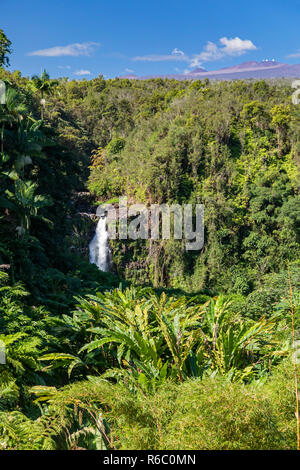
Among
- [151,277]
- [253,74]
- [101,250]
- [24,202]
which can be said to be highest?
[253,74]

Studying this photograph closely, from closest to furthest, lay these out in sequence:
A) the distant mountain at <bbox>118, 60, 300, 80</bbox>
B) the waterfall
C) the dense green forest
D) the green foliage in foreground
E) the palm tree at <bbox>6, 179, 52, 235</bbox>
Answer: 1. the green foliage in foreground
2. the dense green forest
3. the palm tree at <bbox>6, 179, 52, 235</bbox>
4. the waterfall
5. the distant mountain at <bbox>118, 60, 300, 80</bbox>

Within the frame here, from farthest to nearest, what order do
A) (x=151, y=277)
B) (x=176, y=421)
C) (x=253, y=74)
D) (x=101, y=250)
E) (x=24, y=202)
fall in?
(x=253, y=74)
(x=101, y=250)
(x=151, y=277)
(x=24, y=202)
(x=176, y=421)

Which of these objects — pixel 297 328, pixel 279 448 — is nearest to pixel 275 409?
pixel 279 448

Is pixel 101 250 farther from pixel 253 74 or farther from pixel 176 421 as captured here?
pixel 253 74

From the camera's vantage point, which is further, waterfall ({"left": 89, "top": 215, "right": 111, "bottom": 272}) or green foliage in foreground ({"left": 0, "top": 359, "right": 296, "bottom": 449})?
waterfall ({"left": 89, "top": 215, "right": 111, "bottom": 272})

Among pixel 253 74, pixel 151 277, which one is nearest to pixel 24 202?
pixel 151 277

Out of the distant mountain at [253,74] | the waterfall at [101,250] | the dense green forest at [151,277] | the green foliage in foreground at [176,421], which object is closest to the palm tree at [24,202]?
the dense green forest at [151,277]

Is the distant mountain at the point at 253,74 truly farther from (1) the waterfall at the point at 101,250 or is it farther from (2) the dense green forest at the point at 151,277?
(1) the waterfall at the point at 101,250

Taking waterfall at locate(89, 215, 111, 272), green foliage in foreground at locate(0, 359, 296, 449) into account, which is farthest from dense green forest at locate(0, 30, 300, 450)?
waterfall at locate(89, 215, 111, 272)

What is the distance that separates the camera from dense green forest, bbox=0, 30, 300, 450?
173 centimetres

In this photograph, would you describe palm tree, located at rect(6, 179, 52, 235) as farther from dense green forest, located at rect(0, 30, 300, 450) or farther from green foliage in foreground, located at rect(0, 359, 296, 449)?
green foliage in foreground, located at rect(0, 359, 296, 449)

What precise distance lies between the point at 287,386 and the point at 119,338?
1.52m

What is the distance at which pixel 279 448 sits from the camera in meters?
1.46

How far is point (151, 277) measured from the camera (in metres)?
19.2
